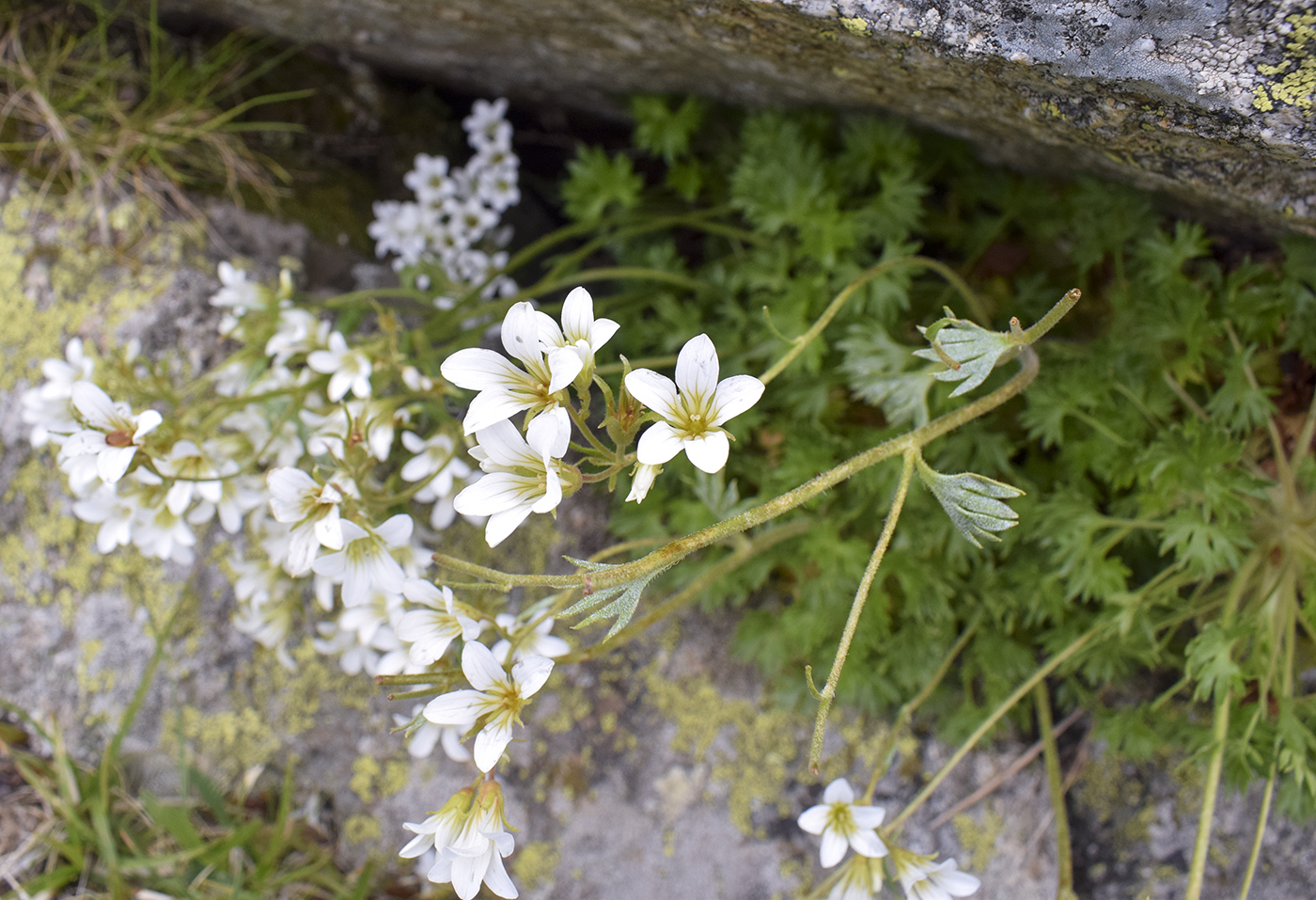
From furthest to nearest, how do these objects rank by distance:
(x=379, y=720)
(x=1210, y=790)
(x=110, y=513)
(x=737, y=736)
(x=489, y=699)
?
(x=379, y=720) < (x=737, y=736) < (x=110, y=513) < (x=1210, y=790) < (x=489, y=699)

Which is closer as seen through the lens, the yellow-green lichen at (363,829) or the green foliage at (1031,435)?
the green foliage at (1031,435)

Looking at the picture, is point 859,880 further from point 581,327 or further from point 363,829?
point 363,829

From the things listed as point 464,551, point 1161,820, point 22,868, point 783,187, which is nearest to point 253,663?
point 464,551

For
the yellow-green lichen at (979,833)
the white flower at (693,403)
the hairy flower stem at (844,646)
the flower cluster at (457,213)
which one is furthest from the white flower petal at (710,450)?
the yellow-green lichen at (979,833)

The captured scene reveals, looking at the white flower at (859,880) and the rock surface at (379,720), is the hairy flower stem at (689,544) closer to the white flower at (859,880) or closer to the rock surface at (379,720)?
the white flower at (859,880)

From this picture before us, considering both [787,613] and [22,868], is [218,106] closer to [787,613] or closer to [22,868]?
[787,613]

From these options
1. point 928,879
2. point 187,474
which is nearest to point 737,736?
point 928,879
